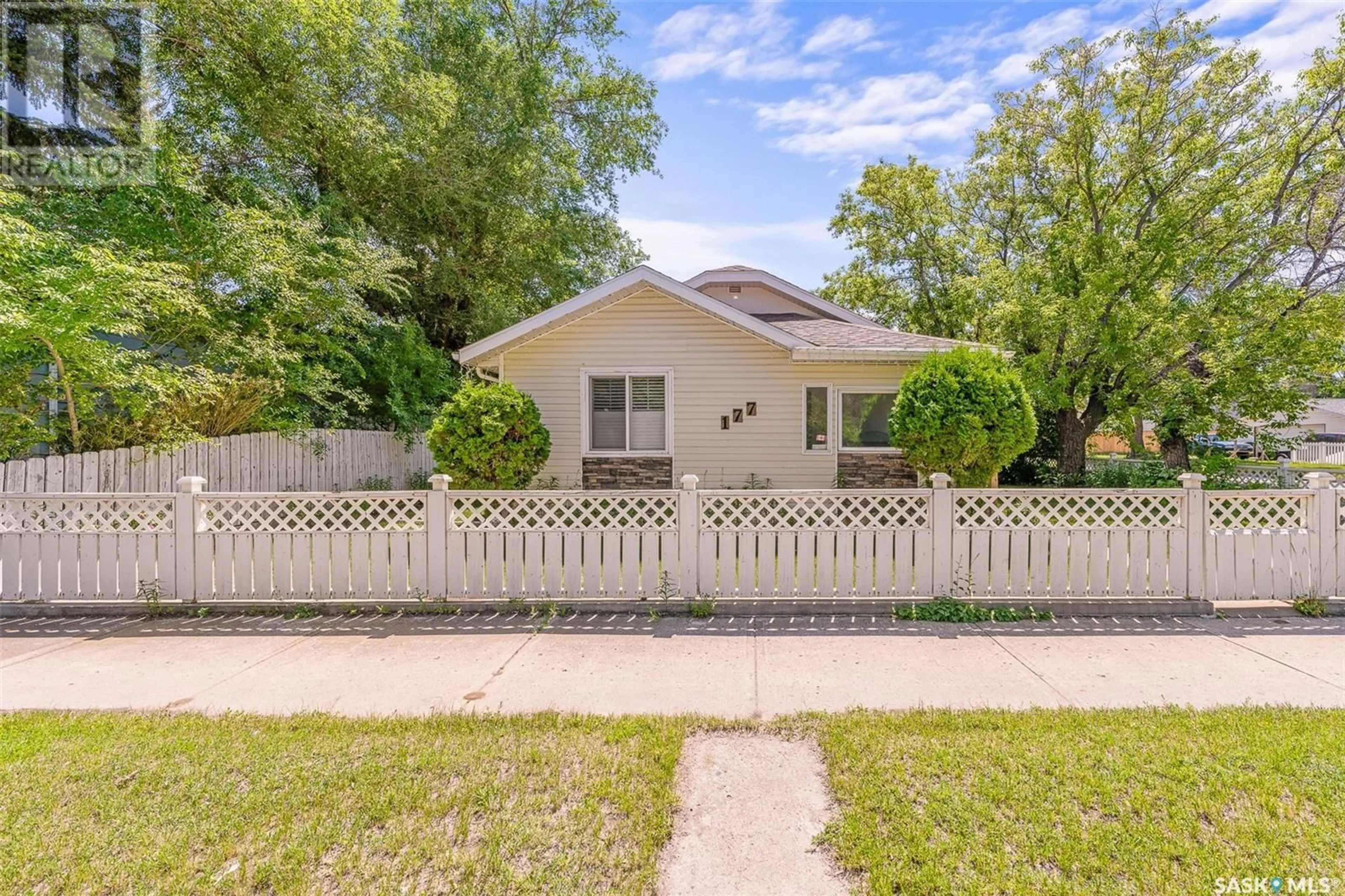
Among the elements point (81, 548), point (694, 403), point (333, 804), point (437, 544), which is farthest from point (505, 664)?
point (694, 403)

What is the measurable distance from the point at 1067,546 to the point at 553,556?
478 cm

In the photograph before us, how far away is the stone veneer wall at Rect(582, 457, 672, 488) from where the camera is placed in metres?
10.4

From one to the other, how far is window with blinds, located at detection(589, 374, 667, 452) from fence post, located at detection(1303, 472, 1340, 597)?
783 centimetres

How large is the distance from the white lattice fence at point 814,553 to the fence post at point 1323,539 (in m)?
3.48

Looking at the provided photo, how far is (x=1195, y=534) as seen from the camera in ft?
18.1

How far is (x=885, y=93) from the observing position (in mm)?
11453

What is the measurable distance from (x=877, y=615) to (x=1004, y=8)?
9404 millimetres

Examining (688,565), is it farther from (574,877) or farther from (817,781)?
(574,877)

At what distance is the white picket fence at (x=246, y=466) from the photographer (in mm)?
6172

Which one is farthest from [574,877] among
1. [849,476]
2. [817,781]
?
[849,476]

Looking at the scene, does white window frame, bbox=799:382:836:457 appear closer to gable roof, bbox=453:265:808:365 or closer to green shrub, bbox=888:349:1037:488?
gable roof, bbox=453:265:808:365

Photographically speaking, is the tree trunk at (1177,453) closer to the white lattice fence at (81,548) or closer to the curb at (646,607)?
the curb at (646,607)

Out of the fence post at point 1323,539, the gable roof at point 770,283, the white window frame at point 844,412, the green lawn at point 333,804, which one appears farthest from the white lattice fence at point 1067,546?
the gable roof at point 770,283

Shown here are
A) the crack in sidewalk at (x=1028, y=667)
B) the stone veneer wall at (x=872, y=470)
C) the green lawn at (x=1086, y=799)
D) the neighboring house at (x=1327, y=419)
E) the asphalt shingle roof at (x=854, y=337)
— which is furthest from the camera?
the neighboring house at (x=1327, y=419)
